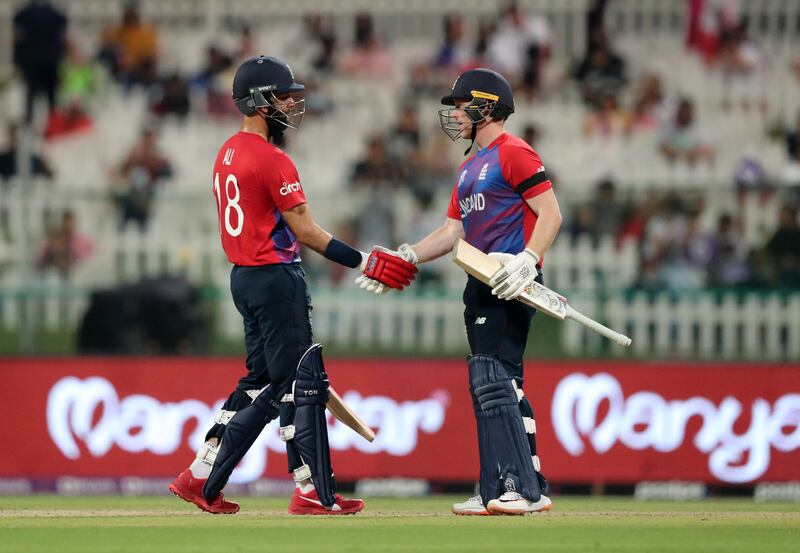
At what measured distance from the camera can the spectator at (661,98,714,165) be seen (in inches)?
746

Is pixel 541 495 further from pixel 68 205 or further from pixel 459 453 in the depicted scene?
pixel 68 205

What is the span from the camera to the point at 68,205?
53.9 feet

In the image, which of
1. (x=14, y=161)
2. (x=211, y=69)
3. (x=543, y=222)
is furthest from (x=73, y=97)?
(x=543, y=222)

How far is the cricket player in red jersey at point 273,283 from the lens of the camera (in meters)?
8.95

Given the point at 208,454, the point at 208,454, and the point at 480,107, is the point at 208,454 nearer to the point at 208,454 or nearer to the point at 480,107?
the point at 208,454

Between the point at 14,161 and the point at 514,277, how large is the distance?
35.9ft

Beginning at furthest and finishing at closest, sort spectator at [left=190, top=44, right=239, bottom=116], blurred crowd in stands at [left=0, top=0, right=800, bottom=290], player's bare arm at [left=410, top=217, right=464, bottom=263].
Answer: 1. spectator at [left=190, top=44, right=239, bottom=116]
2. blurred crowd in stands at [left=0, top=0, right=800, bottom=290]
3. player's bare arm at [left=410, top=217, right=464, bottom=263]

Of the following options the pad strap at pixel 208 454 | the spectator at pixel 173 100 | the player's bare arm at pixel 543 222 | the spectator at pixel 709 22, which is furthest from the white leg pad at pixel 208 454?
the spectator at pixel 709 22

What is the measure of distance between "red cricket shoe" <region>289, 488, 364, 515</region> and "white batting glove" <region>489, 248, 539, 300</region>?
1.47 meters

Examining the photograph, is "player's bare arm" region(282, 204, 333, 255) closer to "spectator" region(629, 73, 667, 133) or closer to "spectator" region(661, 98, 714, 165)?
"spectator" region(661, 98, 714, 165)

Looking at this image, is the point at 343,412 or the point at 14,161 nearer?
the point at 343,412

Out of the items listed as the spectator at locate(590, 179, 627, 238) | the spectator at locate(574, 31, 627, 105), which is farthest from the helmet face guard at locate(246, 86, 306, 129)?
the spectator at locate(574, 31, 627, 105)

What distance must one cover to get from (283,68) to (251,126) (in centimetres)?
38

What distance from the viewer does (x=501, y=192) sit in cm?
912
